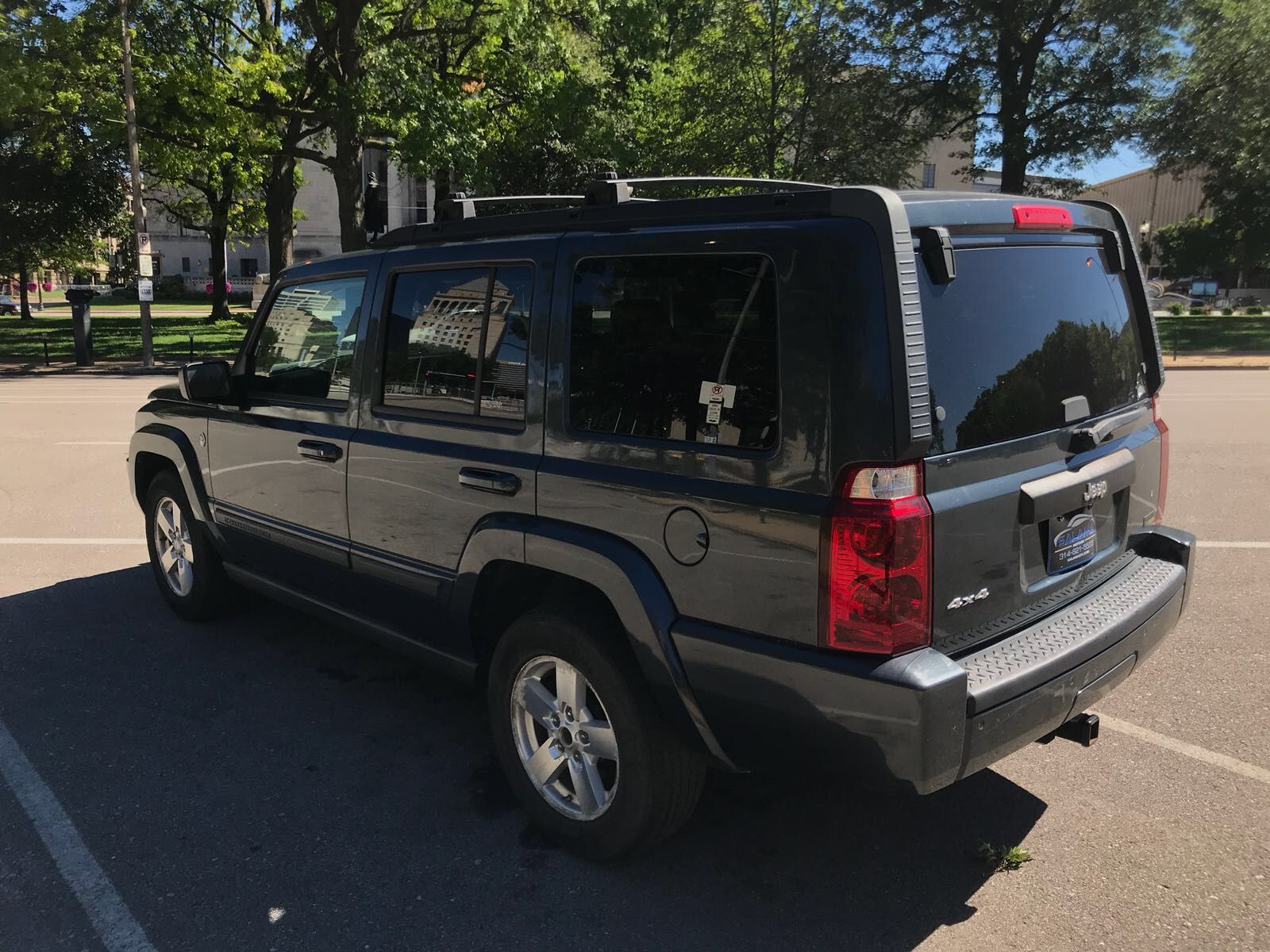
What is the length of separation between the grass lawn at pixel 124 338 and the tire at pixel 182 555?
19.3 m

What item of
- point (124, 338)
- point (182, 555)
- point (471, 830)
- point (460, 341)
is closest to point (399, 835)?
point (471, 830)

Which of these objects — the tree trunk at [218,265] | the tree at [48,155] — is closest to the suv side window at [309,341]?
the tree at [48,155]

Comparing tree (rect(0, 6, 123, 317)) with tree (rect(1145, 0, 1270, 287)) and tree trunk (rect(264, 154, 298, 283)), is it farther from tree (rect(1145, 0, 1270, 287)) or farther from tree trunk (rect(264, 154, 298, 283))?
tree (rect(1145, 0, 1270, 287))

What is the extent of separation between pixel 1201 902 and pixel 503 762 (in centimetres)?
218

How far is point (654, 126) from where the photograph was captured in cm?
2505

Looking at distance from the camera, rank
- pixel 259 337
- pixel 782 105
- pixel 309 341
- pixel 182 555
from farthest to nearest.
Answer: pixel 782 105 → pixel 182 555 → pixel 259 337 → pixel 309 341

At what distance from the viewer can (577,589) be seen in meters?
3.01

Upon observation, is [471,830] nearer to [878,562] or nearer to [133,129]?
[878,562]

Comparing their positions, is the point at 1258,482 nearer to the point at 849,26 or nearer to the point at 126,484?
the point at 126,484

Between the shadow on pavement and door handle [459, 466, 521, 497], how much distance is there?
1.15m

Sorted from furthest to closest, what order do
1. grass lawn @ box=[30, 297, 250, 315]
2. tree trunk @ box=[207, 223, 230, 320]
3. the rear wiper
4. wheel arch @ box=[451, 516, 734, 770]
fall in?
grass lawn @ box=[30, 297, 250, 315] < tree trunk @ box=[207, 223, 230, 320] < the rear wiper < wheel arch @ box=[451, 516, 734, 770]

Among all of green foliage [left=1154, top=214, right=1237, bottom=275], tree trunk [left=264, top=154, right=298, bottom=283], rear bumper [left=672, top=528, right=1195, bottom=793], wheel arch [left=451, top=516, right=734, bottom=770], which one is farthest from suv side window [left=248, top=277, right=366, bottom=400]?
green foliage [left=1154, top=214, right=1237, bottom=275]

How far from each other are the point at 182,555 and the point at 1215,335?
34345mm

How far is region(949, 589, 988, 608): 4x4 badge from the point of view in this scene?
2467 millimetres
